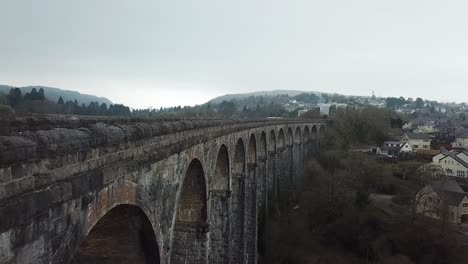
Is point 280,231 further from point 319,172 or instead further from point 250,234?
point 319,172

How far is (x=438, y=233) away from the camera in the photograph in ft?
83.5

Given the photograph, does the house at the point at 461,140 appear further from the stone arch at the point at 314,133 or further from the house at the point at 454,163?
the stone arch at the point at 314,133

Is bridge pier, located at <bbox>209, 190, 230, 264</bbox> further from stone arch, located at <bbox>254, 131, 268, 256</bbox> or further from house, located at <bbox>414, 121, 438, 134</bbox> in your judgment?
house, located at <bbox>414, 121, 438, 134</bbox>

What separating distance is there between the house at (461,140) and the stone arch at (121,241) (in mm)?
63331

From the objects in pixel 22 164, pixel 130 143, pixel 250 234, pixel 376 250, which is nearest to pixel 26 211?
pixel 22 164

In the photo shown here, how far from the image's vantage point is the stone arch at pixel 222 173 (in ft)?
54.7

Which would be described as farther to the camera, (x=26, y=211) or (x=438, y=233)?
(x=438, y=233)

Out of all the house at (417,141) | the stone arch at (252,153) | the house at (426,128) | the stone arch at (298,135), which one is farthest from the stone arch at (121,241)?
the house at (426,128)

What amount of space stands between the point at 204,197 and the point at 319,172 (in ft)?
89.0

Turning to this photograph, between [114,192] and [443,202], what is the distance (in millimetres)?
25674

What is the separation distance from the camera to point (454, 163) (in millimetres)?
43688

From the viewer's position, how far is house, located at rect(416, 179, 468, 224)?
1070 inches

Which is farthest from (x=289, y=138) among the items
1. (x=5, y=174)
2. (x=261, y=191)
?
(x=5, y=174)

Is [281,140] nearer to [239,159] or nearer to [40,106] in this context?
[239,159]
